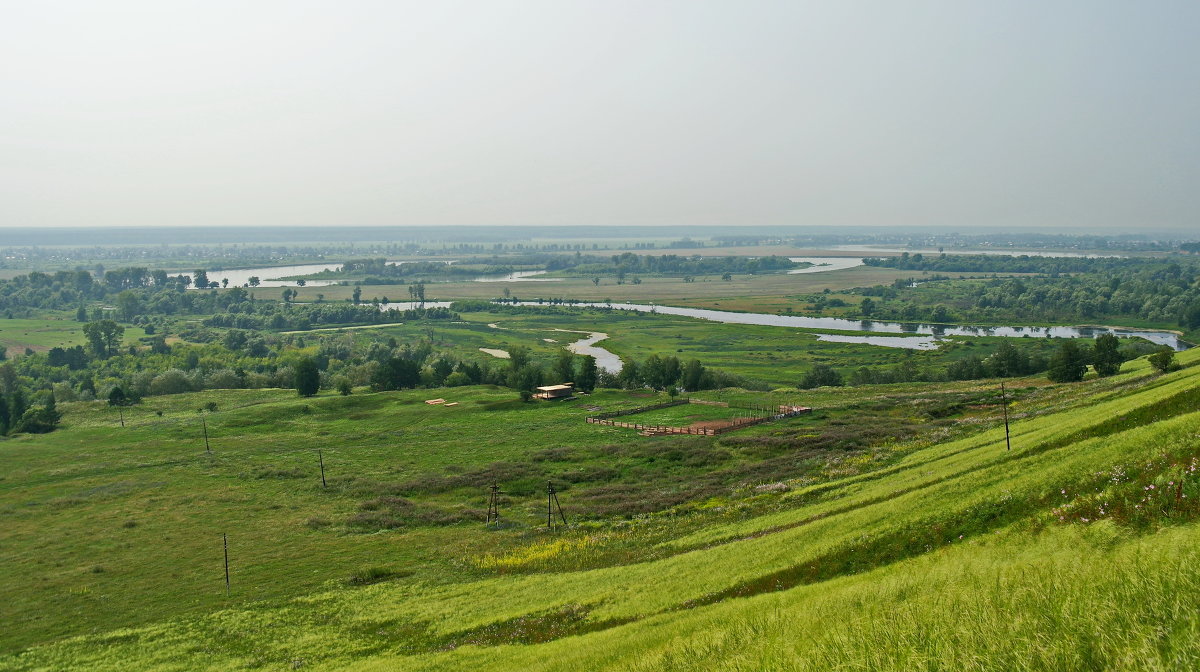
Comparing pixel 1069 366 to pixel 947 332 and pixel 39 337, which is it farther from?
pixel 39 337

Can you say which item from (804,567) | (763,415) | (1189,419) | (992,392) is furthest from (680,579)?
(992,392)

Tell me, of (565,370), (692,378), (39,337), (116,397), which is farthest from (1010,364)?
(39,337)

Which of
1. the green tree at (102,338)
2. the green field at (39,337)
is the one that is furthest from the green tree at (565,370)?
the green field at (39,337)

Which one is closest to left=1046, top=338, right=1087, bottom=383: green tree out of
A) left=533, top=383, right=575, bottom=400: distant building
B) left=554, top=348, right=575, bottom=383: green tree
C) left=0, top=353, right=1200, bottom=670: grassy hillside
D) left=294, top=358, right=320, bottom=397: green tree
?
left=0, top=353, right=1200, bottom=670: grassy hillside

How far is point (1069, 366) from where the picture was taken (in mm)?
90250

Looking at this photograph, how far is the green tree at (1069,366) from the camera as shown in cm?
8834

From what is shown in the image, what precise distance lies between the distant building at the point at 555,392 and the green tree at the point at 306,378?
38662mm

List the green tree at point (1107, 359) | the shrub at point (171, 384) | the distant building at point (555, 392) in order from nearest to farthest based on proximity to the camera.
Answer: the green tree at point (1107, 359), the distant building at point (555, 392), the shrub at point (171, 384)

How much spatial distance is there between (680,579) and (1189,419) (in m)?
19.9

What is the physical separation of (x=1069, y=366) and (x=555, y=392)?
69.6 meters

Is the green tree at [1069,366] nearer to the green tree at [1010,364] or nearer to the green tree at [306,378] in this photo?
the green tree at [1010,364]

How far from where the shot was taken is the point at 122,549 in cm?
5019

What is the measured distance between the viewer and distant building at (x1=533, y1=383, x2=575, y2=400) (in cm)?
11047

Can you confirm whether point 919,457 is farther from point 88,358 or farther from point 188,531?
point 88,358
